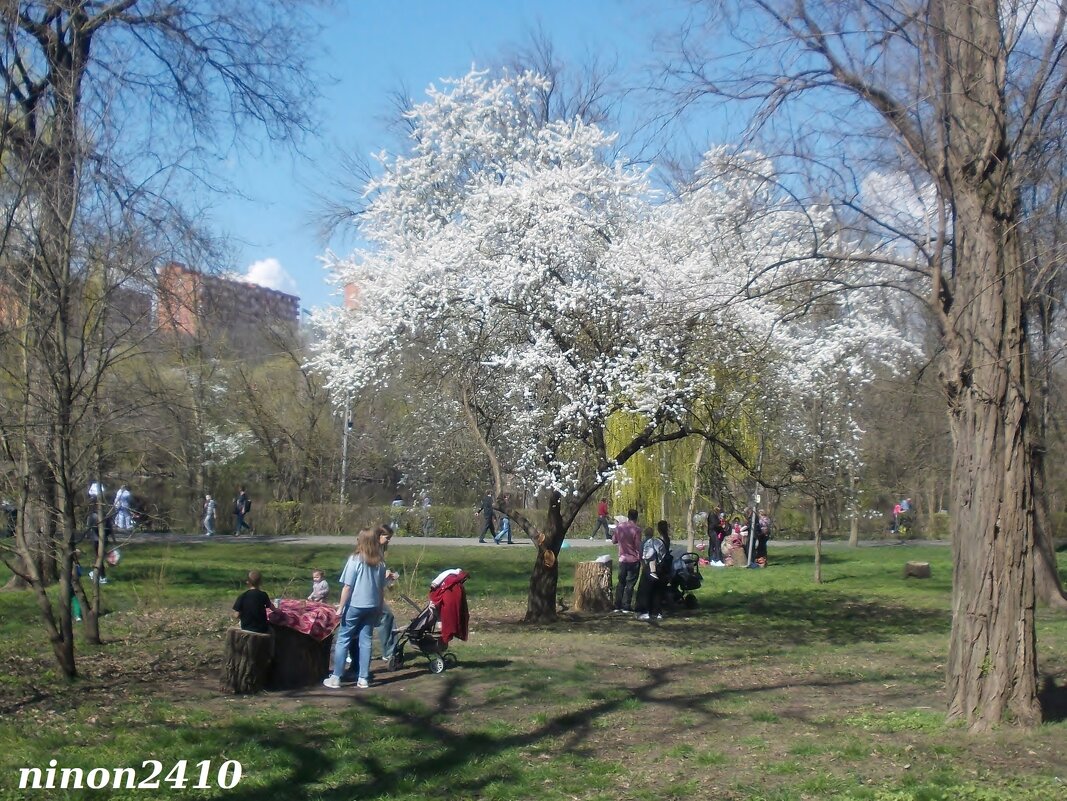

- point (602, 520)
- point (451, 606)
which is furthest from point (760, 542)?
point (451, 606)

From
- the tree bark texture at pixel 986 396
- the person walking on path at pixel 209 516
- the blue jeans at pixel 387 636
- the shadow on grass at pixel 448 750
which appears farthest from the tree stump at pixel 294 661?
the person walking on path at pixel 209 516

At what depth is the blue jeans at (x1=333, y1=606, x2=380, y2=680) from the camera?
9.59 meters

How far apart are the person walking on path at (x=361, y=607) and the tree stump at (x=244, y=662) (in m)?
0.66

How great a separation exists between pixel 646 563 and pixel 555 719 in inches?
289

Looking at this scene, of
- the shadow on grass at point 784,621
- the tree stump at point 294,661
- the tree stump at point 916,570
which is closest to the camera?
the tree stump at point 294,661

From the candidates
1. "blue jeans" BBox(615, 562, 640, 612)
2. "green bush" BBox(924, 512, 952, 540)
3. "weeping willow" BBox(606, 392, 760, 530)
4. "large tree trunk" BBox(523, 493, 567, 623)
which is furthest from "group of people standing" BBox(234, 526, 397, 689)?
"green bush" BBox(924, 512, 952, 540)

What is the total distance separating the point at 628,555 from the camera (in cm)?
1603

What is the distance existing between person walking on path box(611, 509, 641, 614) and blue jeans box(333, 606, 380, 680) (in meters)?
6.75

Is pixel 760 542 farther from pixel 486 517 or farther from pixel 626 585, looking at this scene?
pixel 626 585

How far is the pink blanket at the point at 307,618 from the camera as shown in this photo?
9689 mm

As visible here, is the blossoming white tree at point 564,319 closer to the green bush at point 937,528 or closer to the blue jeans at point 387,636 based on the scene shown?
the blue jeans at point 387,636

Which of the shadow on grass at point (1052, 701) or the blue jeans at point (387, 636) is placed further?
the blue jeans at point (387, 636)

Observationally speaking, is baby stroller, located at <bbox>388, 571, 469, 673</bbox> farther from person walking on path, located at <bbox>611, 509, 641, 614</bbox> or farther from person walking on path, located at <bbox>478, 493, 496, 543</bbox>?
person walking on path, located at <bbox>478, 493, 496, 543</bbox>

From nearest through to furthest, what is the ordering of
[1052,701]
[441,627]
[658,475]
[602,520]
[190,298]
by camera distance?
[1052,701], [441,627], [190,298], [658,475], [602,520]
